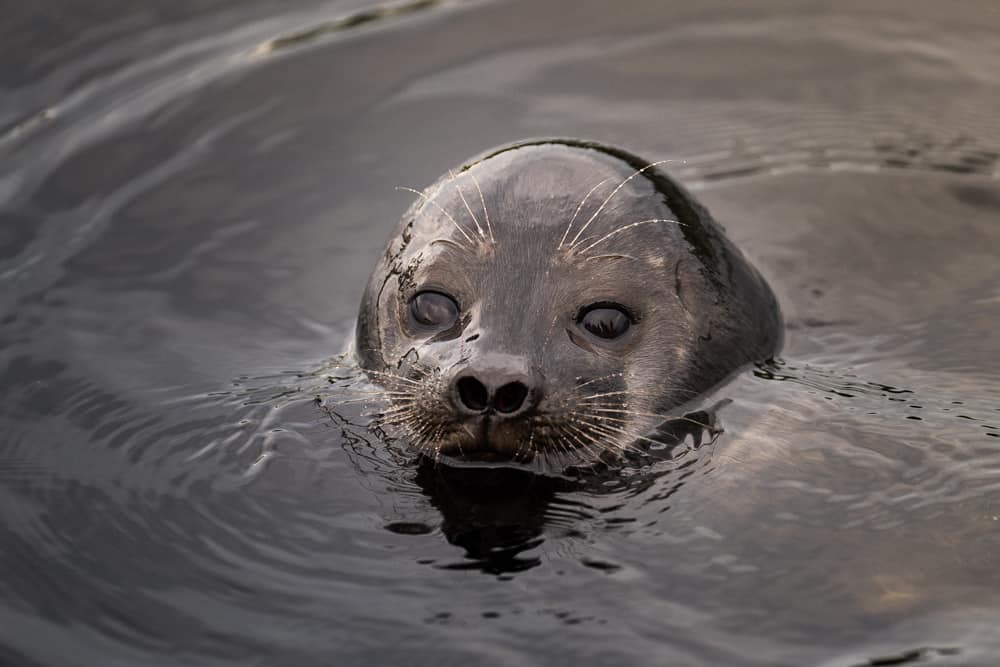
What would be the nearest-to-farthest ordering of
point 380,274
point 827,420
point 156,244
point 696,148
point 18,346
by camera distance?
point 827,420 < point 380,274 < point 18,346 < point 156,244 < point 696,148

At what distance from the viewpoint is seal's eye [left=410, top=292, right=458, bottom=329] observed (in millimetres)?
5957

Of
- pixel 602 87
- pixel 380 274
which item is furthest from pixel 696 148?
pixel 380 274

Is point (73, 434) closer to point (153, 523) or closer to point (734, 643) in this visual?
point (153, 523)

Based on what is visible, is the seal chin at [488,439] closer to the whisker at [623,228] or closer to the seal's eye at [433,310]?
the seal's eye at [433,310]

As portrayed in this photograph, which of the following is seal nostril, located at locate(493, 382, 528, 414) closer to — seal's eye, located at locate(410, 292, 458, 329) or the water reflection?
the water reflection

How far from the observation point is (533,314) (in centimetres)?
573

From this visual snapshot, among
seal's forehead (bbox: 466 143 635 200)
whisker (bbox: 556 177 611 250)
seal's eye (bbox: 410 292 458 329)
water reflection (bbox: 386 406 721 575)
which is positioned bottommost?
water reflection (bbox: 386 406 721 575)

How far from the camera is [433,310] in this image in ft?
19.7

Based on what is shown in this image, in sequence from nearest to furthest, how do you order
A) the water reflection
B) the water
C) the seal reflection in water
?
the water
the water reflection
the seal reflection in water

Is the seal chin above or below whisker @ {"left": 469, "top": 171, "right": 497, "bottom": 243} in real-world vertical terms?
below

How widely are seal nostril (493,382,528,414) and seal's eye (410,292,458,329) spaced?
27.9 inches

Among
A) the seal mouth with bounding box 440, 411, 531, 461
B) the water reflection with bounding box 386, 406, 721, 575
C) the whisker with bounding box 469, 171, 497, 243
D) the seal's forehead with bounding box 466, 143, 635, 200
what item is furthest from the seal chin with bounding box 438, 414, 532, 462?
the seal's forehead with bounding box 466, 143, 635, 200

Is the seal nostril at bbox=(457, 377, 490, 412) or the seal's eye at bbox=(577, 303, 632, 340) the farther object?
the seal's eye at bbox=(577, 303, 632, 340)

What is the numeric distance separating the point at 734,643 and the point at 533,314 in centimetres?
159
